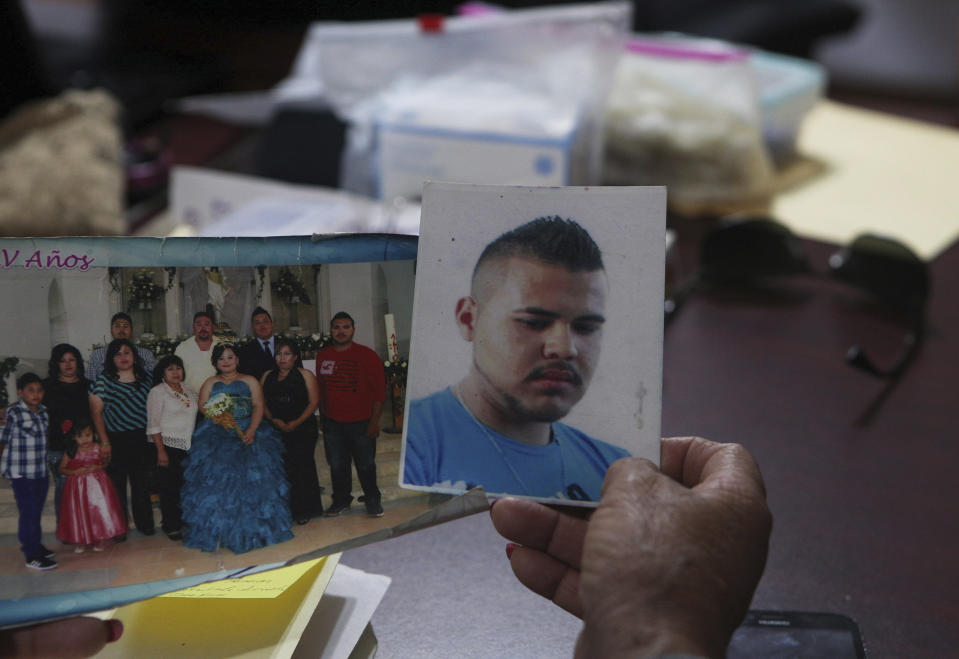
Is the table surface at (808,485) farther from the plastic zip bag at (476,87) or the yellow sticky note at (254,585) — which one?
the plastic zip bag at (476,87)

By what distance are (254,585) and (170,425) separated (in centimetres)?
Result: 11

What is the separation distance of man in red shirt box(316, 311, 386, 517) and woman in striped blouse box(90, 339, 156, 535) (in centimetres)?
10

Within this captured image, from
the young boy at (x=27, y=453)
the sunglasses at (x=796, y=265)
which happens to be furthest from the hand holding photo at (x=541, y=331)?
the sunglasses at (x=796, y=265)

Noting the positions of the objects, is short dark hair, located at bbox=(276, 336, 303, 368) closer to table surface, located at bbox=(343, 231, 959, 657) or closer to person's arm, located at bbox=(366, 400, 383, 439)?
person's arm, located at bbox=(366, 400, 383, 439)

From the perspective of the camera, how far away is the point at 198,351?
494 mm

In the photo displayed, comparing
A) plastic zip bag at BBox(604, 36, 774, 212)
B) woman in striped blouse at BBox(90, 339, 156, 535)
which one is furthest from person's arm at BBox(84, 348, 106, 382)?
plastic zip bag at BBox(604, 36, 774, 212)

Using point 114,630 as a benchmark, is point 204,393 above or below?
above

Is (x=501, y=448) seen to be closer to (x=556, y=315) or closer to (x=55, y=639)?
(x=556, y=315)

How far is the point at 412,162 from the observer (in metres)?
1.04

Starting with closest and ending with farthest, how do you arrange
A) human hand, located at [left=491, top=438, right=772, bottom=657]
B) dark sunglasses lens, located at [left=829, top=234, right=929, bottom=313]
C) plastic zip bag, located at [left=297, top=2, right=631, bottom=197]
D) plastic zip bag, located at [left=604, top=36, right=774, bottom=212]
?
human hand, located at [left=491, top=438, right=772, bottom=657] < dark sunglasses lens, located at [left=829, top=234, right=929, bottom=313] < plastic zip bag, located at [left=297, top=2, right=631, bottom=197] < plastic zip bag, located at [left=604, top=36, right=774, bottom=212]

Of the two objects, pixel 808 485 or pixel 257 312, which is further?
pixel 808 485

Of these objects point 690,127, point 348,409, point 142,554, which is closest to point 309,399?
point 348,409

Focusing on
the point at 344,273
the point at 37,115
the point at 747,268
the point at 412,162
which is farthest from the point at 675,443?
the point at 37,115

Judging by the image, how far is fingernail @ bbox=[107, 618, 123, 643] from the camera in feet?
1.57
